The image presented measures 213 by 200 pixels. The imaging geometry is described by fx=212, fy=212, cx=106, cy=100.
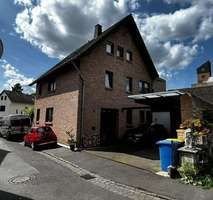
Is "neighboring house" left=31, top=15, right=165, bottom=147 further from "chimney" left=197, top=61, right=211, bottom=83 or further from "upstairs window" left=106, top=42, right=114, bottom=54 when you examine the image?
"chimney" left=197, top=61, right=211, bottom=83

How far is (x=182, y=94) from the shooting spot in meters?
10.6

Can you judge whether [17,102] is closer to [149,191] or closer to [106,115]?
[106,115]

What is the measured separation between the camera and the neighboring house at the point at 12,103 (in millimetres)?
47344

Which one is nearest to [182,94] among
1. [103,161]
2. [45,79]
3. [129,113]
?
[103,161]

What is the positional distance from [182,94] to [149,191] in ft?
18.4

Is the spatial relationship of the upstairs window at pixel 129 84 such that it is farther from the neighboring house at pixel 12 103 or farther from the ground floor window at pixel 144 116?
the neighboring house at pixel 12 103

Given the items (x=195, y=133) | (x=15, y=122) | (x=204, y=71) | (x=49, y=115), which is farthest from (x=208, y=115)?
(x=204, y=71)

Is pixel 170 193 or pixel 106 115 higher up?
pixel 106 115

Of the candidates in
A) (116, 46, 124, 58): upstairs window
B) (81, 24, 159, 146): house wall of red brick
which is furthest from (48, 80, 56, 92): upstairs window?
(116, 46, 124, 58): upstairs window

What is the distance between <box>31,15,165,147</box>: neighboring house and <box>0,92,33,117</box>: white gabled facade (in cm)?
2862

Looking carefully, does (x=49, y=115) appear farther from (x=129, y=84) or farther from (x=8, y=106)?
(x=8, y=106)

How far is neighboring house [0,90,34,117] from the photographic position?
47344 mm

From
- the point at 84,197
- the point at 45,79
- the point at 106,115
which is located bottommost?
the point at 84,197

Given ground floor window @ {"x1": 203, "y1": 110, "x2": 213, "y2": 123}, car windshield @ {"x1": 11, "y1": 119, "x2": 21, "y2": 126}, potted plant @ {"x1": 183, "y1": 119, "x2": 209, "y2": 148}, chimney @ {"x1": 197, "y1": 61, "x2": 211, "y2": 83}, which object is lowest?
potted plant @ {"x1": 183, "y1": 119, "x2": 209, "y2": 148}
